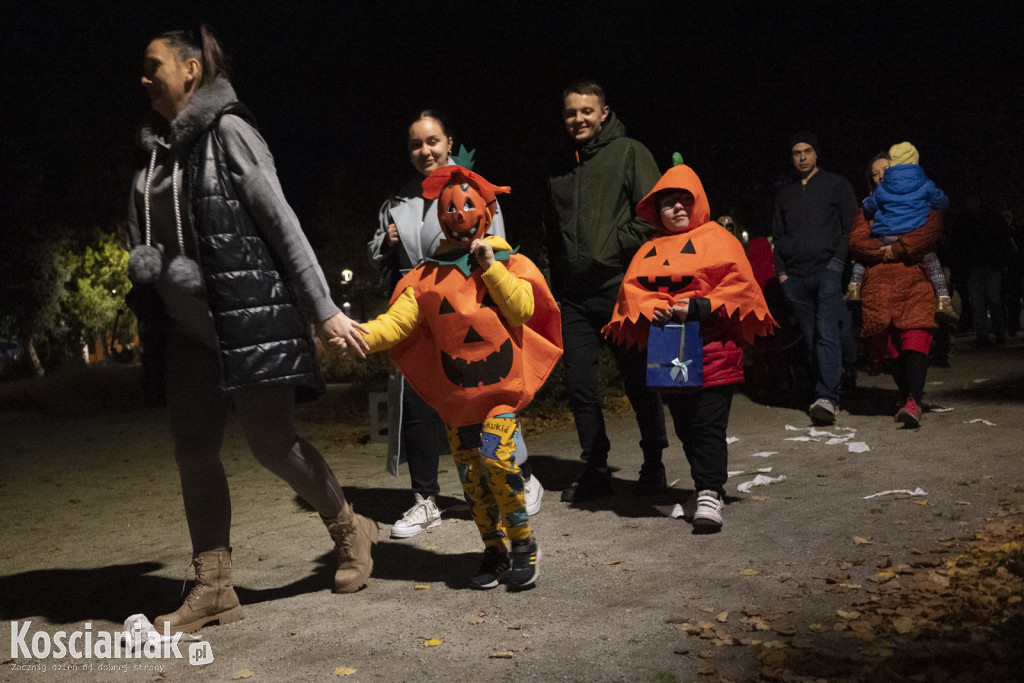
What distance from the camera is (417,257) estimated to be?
5.88 meters

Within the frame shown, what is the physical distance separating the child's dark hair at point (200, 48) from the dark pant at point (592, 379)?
2.81 m

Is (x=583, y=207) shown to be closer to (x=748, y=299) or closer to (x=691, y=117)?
(x=748, y=299)

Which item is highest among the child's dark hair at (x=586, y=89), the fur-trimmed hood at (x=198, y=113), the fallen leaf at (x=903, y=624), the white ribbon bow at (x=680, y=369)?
the child's dark hair at (x=586, y=89)

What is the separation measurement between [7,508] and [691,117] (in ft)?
48.0

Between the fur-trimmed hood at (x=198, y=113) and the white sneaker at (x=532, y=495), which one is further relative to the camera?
the white sneaker at (x=532, y=495)

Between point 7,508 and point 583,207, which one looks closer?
point 583,207

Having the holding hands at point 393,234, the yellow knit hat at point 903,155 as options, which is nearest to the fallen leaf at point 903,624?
the holding hands at point 393,234

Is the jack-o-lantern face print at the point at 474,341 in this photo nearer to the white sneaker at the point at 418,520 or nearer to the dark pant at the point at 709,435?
the dark pant at the point at 709,435

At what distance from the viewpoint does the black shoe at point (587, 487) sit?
251 inches

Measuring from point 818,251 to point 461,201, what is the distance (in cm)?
538

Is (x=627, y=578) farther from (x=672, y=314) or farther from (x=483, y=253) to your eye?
(x=483, y=253)

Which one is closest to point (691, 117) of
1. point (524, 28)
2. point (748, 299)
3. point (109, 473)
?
point (524, 28)

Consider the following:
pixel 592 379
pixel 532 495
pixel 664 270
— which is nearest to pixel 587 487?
pixel 532 495

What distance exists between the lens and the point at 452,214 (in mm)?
4562
